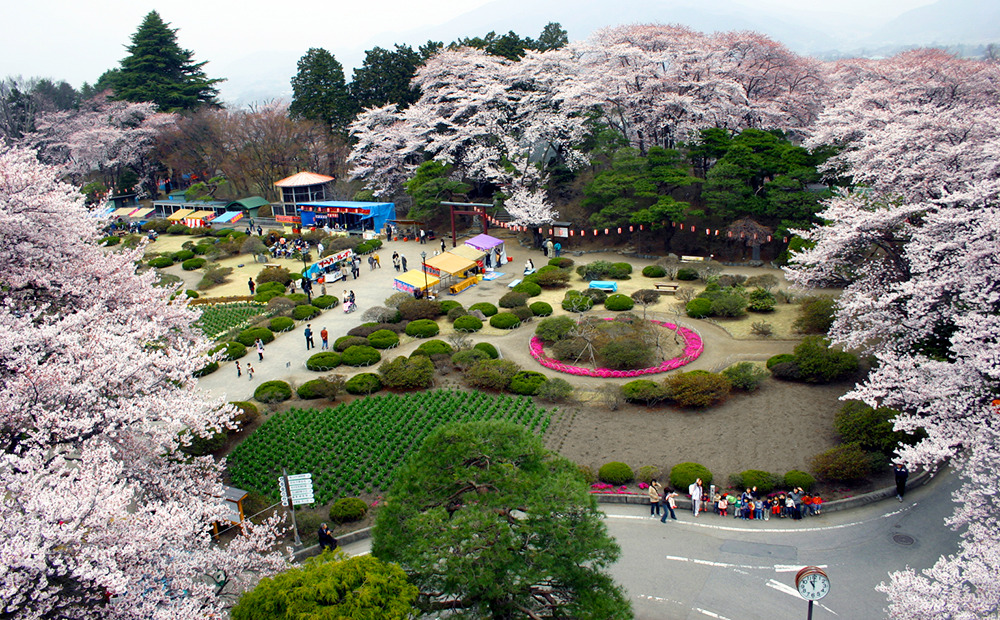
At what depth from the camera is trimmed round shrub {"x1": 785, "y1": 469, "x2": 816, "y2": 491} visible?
56.3 feet

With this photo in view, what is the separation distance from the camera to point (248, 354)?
A: 28297 mm

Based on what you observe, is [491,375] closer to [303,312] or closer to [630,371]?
[630,371]

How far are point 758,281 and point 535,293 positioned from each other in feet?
35.5

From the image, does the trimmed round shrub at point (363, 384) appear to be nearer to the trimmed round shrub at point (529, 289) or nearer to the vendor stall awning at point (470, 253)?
the trimmed round shrub at point (529, 289)

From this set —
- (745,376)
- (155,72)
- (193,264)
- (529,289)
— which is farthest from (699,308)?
(155,72)

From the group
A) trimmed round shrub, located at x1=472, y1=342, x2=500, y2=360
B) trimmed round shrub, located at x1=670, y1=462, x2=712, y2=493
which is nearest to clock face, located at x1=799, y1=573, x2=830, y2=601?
trimmed round shrub, located at x1=670, y1=462, x2=712, y2=493

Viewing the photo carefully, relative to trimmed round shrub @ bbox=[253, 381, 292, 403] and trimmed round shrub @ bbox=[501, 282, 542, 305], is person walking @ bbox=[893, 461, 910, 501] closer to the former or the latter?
trimmed round shrub @ bbox=[253, 381, 292, 403]

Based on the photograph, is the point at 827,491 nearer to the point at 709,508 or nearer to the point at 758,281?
the point at 709,508

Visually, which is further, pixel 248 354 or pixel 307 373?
pixel 248 354

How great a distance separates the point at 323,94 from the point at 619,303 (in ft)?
136

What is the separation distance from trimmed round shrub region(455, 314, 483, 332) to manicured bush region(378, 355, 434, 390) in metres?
4.49

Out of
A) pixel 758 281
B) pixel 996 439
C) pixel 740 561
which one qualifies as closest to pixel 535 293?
pixel 758 281

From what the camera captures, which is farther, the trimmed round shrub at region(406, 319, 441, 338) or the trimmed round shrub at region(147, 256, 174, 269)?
the trimmed round shrub at region(147, 256, 174, 269)

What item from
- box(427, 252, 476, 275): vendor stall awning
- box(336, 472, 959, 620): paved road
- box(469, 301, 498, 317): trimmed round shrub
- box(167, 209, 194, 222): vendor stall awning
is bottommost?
box(336, 472, 959, 620): paved road
